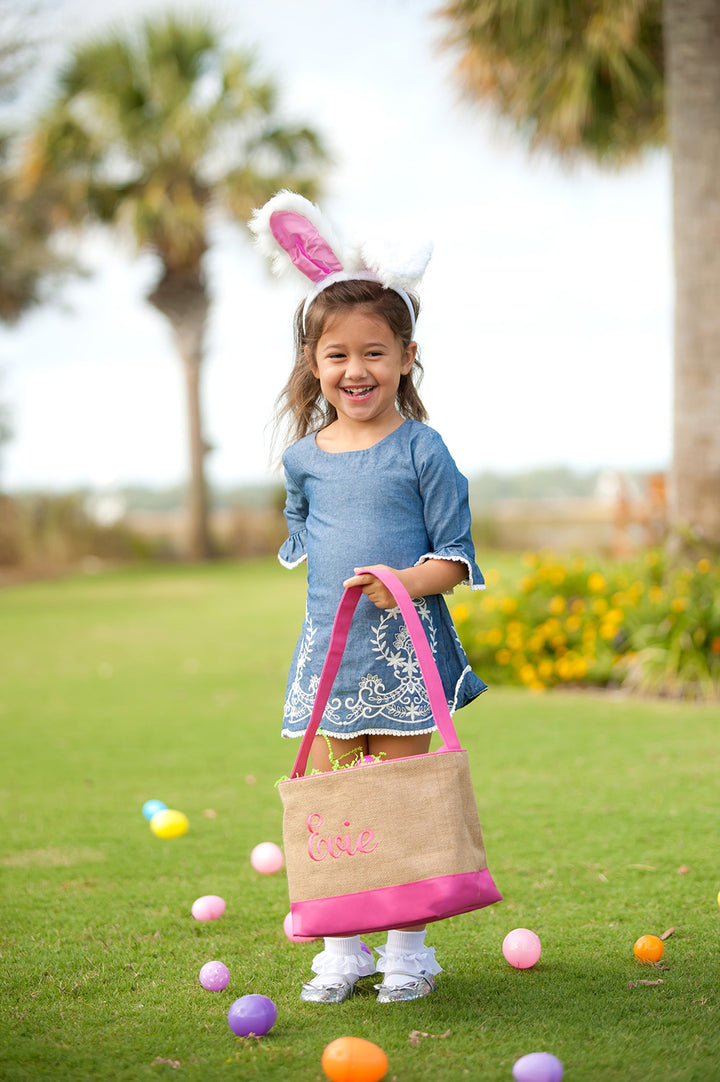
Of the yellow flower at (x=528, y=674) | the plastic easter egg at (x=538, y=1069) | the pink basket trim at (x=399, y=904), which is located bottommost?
the yellow flower at (x=528, y=674)

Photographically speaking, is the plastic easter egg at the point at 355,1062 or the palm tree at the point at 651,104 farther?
the palm tree at the point at 651,104

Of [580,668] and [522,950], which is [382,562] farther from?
[580,668]

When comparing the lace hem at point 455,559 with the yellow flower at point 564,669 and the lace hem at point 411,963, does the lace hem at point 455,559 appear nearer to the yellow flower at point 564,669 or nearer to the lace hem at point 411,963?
the lace hem at point 411,963

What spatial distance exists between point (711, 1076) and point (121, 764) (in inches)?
147

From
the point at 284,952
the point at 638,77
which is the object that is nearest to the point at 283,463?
the point at 284,952

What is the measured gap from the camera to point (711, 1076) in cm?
217

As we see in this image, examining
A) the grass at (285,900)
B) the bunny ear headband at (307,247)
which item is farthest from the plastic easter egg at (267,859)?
the bunny ear headband at (307,247)

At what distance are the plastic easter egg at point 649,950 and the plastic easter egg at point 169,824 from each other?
6.22 ft

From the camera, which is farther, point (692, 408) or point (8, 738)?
point (692, 408)

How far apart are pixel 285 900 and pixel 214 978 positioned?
73 centimetres

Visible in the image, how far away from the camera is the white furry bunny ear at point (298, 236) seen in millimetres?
2811

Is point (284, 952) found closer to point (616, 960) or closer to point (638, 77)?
point (616, 960)

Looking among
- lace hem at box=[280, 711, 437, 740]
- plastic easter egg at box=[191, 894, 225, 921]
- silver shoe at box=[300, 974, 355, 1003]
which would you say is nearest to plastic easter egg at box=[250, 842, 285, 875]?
plastic easter egg at box=[191, 894, 225, 921]

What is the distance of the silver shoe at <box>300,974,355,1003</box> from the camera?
2.63 metres
